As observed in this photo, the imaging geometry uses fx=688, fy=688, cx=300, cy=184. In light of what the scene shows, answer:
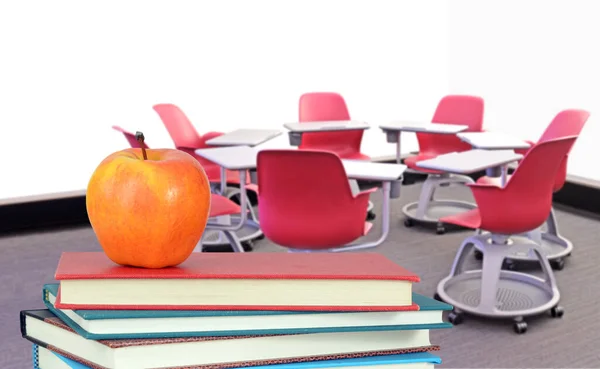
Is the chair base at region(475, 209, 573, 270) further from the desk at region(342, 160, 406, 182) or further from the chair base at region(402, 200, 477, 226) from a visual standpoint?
the desk at region(342, 160, 406, 182)

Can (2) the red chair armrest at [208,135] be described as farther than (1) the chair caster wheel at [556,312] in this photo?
Yes

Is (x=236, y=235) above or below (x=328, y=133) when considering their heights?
below

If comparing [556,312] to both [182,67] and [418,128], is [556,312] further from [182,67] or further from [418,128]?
[182,67]

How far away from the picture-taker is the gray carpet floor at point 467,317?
2.88m

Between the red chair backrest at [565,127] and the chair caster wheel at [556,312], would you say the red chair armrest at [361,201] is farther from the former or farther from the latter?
the red chair backrest at [565,127]

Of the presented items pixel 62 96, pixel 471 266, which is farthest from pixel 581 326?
pixel 62 96

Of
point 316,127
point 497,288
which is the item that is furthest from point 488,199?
point 316,127

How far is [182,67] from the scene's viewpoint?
539 centimetres

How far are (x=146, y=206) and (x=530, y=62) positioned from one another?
18.4 ft

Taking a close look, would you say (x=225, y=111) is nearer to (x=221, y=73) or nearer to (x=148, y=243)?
(x=221, y=73)

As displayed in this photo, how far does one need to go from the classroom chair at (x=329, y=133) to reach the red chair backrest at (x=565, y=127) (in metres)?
1.41

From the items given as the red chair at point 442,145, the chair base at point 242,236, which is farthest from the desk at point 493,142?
the chair base at point 242,236

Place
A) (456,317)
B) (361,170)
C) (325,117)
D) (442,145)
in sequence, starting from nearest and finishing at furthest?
(361,170)
(456,317)
(442,145)
(325,117)

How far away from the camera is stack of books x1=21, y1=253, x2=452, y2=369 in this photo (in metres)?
0.66
